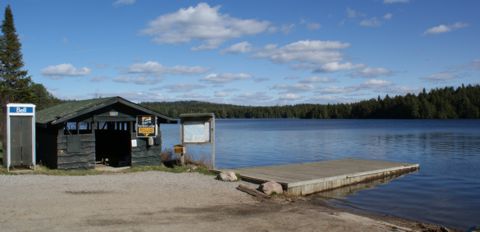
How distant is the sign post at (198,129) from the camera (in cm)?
1975

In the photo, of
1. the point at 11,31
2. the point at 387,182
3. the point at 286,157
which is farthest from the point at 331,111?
the point at 387,182

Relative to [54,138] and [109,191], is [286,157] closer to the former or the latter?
[54,138]

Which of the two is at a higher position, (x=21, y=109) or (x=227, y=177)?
(x=21, y=109)

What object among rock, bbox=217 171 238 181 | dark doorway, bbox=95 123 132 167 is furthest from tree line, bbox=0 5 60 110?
rock, bbox=217 171 238 181

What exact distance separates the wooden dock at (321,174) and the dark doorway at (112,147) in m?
4.99

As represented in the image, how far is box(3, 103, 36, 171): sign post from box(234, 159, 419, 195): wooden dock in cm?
784

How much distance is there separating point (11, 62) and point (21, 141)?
1896 inches

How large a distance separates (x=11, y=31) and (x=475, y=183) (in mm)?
56675

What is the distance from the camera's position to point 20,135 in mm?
17375

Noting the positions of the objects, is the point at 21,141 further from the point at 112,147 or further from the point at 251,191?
the point at 251,191

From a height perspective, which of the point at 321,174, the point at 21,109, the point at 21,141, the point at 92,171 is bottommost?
the point at 321,174

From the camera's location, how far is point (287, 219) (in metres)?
10.6

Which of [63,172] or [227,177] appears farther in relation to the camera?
[63,172]

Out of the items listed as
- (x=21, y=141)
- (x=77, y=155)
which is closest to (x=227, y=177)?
(x=77, y=155)
